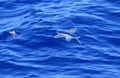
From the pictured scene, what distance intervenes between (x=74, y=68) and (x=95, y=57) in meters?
0.77

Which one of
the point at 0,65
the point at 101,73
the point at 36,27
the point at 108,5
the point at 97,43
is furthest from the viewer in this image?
the point at 108,5

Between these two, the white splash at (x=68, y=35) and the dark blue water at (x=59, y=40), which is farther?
the white splash at (x=68, y=35)

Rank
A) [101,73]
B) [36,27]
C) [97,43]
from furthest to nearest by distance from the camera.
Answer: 1. [36,27]
2. [97,43]
3. [101,73]

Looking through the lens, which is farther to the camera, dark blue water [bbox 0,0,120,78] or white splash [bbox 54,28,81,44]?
white splash [bbox 54,28,81,44]

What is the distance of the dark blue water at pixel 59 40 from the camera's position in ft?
30.5

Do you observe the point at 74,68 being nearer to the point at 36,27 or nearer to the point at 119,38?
the point at 119,38

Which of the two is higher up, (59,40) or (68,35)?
(68,35)

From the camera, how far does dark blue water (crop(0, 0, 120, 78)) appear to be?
930 centimetres

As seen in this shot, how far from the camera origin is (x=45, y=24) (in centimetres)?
1176

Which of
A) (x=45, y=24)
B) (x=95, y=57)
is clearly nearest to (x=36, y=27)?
(x=45, y=24)

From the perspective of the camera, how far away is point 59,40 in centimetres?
1060

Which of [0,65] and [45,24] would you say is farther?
[45,24]

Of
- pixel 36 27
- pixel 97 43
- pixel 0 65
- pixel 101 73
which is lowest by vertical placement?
pixel 101 73

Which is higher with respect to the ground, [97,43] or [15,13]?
[15,13]
